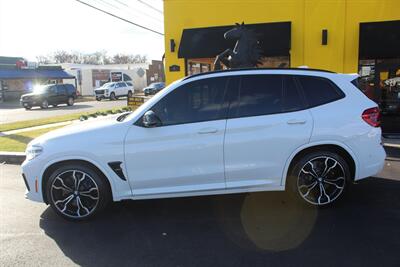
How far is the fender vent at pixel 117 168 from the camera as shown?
4742 mm

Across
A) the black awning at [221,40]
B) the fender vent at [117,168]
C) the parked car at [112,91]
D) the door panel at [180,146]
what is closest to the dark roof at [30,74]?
the parked car at [112,91]

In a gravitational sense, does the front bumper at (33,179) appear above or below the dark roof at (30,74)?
below

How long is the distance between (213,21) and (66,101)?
2067cm

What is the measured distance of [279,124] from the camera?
187 inches

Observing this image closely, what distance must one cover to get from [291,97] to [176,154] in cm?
159

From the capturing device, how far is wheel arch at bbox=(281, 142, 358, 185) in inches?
191

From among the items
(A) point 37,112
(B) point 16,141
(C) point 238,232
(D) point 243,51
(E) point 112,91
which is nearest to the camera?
(C) point 238,232

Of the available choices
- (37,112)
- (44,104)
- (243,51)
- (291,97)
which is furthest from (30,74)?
(291,97)

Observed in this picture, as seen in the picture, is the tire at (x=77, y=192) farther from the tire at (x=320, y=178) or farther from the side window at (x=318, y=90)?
the side window at (x=318, y=90)

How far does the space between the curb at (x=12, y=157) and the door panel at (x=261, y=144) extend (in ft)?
19.9

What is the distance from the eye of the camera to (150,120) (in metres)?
4.61

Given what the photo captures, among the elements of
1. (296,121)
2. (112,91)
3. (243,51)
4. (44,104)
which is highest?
(243,51)

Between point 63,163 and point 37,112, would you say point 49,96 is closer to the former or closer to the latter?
point 37,112

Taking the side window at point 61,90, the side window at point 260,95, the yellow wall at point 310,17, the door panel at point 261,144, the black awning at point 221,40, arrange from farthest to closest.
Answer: the side window at point 61,90, the black awning at point 221,40, the yellow wall at point 310,17, the side window at point 260,95, the door panel at point 261,144
